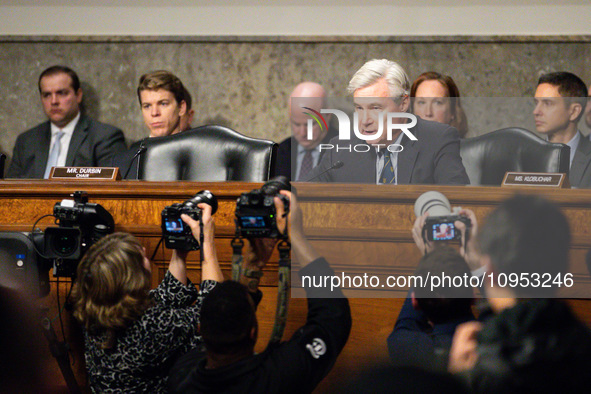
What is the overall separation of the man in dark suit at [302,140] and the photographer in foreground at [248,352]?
467 millimetres

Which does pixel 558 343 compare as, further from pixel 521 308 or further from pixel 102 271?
pixel 102 271

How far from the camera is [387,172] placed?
5.84 feet

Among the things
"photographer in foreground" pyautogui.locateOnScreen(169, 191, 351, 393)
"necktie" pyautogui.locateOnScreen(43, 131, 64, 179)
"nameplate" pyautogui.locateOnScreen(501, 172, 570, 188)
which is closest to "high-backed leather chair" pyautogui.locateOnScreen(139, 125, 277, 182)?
"nameplate" pyautogui.locateOnScreen(501, 172, 570, 188)

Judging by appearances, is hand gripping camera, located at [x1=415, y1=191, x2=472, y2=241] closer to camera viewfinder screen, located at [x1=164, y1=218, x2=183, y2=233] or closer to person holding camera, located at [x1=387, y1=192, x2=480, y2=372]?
person holding camera, located at [x1=387, y1=192, x2=480, y2=372]

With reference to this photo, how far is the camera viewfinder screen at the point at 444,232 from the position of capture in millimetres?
1508

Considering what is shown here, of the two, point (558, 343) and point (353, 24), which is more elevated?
point (353, 24)

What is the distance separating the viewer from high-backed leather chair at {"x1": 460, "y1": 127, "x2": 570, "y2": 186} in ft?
5.88

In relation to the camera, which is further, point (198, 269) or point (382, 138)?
point (198, 269)

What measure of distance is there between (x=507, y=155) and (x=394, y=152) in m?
0.35

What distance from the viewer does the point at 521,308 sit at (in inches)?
40.9

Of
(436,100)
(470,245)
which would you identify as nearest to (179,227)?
(470,245)

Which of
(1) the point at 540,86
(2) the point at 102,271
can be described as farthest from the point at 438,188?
(1) the point at 540,86

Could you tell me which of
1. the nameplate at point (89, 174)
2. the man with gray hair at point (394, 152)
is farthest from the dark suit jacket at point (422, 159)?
the nameplate at point (89, 174)

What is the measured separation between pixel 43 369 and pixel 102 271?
1.79 ft
